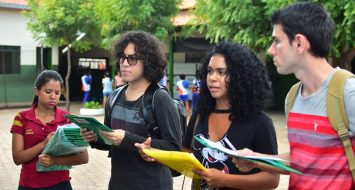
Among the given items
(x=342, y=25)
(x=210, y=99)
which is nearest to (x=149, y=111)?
(x=210, y=99)

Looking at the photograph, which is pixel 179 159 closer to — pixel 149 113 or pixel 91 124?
pixel 91 124

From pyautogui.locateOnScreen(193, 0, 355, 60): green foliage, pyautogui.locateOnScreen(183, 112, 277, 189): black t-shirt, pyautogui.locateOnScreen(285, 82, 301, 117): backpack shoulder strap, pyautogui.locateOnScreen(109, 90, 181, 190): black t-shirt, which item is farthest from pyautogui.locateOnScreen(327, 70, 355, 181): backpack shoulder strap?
pyautogui.locateOnScreen(193, 0, 355, 60): green foliage

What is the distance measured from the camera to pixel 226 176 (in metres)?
2.44

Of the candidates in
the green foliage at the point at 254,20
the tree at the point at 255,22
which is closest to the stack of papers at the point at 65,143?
the green foliage at the point at 254,20

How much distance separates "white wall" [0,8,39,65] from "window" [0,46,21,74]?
19cm

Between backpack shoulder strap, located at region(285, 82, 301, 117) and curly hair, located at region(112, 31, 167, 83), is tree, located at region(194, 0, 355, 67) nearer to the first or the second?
curly hair, located at region(112, 31, 167, 83)

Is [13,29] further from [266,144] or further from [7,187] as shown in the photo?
[266,144]

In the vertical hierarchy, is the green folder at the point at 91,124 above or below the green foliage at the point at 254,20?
below

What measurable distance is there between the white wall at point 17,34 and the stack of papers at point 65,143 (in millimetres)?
20018

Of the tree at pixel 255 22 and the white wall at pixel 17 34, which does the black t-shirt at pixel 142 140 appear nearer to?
the tree at pixel 255 22

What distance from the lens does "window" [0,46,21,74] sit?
73.1 feet

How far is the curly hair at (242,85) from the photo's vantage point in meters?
2.66

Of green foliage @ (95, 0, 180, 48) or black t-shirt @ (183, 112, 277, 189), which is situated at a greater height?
green foliage @ (95, 0, 180, 48)

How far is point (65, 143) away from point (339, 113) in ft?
5.75
